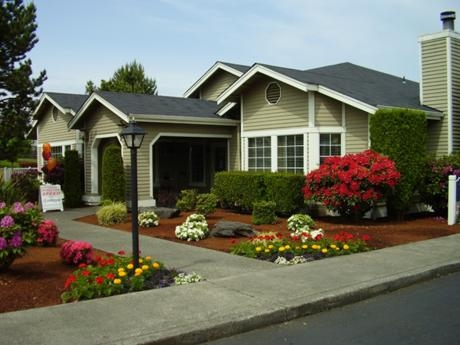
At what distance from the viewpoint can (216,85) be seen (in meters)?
23.6

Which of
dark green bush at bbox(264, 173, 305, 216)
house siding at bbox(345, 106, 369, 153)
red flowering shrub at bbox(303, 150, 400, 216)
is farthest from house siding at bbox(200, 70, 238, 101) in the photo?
red flowering shrub at bbox(303, 150, 400, 216)

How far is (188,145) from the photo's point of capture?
2066cm

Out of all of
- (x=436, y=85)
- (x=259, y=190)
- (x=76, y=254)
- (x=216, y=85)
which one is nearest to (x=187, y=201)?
(x=259, y=190)

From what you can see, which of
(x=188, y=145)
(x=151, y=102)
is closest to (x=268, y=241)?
(x=151, y=102)

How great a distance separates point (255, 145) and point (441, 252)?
8519 mm

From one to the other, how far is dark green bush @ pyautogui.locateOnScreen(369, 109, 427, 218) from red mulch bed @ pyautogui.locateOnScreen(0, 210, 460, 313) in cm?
89

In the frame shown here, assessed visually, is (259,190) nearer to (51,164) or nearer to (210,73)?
(51,164)

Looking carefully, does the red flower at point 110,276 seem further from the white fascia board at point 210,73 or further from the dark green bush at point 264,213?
the white fascia board at point 210,73

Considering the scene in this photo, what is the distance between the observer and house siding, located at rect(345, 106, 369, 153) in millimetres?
14469

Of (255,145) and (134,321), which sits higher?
(255,145)

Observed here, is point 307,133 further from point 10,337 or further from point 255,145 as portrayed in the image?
point 10,337

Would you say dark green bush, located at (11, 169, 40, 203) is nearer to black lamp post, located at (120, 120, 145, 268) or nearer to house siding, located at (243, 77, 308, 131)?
house siding, located at (243, 77, 308, 131)

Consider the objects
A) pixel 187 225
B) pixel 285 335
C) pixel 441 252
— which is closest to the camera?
pixel 285 335

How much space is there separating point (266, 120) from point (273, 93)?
0.87 m
